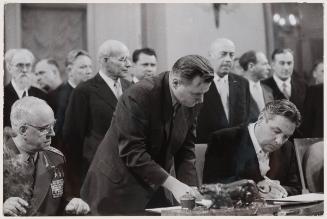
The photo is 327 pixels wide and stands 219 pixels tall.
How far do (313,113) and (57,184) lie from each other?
1.63 meters

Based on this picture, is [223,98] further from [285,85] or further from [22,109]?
[22,109]

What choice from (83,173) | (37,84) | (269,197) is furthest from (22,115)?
(269,197)

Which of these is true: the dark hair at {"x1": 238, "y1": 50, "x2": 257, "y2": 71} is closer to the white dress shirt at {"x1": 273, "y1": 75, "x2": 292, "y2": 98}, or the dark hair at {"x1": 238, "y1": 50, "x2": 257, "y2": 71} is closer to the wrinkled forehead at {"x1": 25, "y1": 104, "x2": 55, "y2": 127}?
the white dress shirt at {"x1": 273, "y1": 75, "x2": 292, "y2": 98}

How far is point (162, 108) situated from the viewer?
127 inches

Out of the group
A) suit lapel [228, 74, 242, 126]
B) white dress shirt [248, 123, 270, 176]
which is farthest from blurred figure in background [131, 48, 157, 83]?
white dress shirt [248, 123, 270, 176]

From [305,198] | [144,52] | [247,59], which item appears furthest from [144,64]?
[305,198]

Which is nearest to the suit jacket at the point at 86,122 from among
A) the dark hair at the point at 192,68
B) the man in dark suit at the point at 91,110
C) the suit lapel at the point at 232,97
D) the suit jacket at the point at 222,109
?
the man in dark suit at the point at 91,110

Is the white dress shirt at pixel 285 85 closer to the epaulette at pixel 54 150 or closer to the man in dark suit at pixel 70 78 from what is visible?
the man in dark suit at pixel 70 78

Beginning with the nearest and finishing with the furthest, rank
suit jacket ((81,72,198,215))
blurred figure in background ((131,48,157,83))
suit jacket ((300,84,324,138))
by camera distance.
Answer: suit jacket ((81,72,198,215)) → blurred figure in background ((131,48,157,83)) → suit jacket ((300,84,324,138))

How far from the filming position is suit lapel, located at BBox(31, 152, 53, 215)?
325 centimetres

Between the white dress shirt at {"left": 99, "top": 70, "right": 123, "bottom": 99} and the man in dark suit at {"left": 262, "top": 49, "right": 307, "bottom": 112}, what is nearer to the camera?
the white dress shirt at {"left": 99, "top": 70, "right": 123, "bottom": 99}

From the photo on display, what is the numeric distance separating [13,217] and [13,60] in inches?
36.7

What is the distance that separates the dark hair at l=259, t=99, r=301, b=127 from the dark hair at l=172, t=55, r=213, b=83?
43 centimetres

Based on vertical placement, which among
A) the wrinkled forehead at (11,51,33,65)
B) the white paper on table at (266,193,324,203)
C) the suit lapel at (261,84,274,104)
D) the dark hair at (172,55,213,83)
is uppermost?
the wrinkled forehead at (11,51,33,65)
